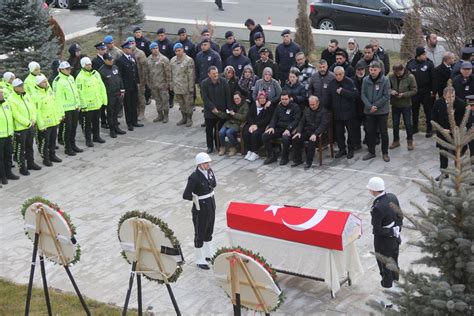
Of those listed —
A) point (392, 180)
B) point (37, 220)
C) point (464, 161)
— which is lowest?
point (392, 180)

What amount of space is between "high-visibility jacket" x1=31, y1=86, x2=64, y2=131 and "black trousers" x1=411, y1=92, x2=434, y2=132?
7166mm

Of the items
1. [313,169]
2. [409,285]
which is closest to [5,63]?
[313,169]

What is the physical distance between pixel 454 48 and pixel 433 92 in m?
2.47

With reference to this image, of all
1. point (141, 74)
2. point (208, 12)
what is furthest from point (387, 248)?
point (208, 12)

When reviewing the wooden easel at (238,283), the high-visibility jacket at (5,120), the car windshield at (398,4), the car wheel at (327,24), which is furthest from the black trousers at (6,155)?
the car windshield at (398,4)

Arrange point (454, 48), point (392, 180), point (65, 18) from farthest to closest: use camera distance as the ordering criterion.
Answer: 1. point (65, 18)
2. point (454, 48)
3. point (392, 180)

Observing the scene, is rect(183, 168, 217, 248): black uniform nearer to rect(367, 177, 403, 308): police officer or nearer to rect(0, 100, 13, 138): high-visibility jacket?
rect(367, 177, 403, 308): police officer

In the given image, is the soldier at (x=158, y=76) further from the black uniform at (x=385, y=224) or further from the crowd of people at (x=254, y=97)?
the black uniform at (x=385, y=224)

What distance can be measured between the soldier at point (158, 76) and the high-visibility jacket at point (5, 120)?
12.9ft

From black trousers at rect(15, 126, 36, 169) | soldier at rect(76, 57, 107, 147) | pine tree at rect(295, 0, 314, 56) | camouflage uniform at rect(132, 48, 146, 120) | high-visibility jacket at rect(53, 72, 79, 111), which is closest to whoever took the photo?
black trousers at rect(15, 126, 36, 169)

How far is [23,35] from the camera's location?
72.5 ft

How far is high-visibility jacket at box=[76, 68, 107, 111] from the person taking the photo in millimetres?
18578

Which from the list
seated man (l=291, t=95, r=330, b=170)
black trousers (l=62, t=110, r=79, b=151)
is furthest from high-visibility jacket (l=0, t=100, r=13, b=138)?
seated man (l=291, t=95, r=330, b=170)

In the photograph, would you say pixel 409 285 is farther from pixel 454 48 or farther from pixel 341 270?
pixel 454 48
